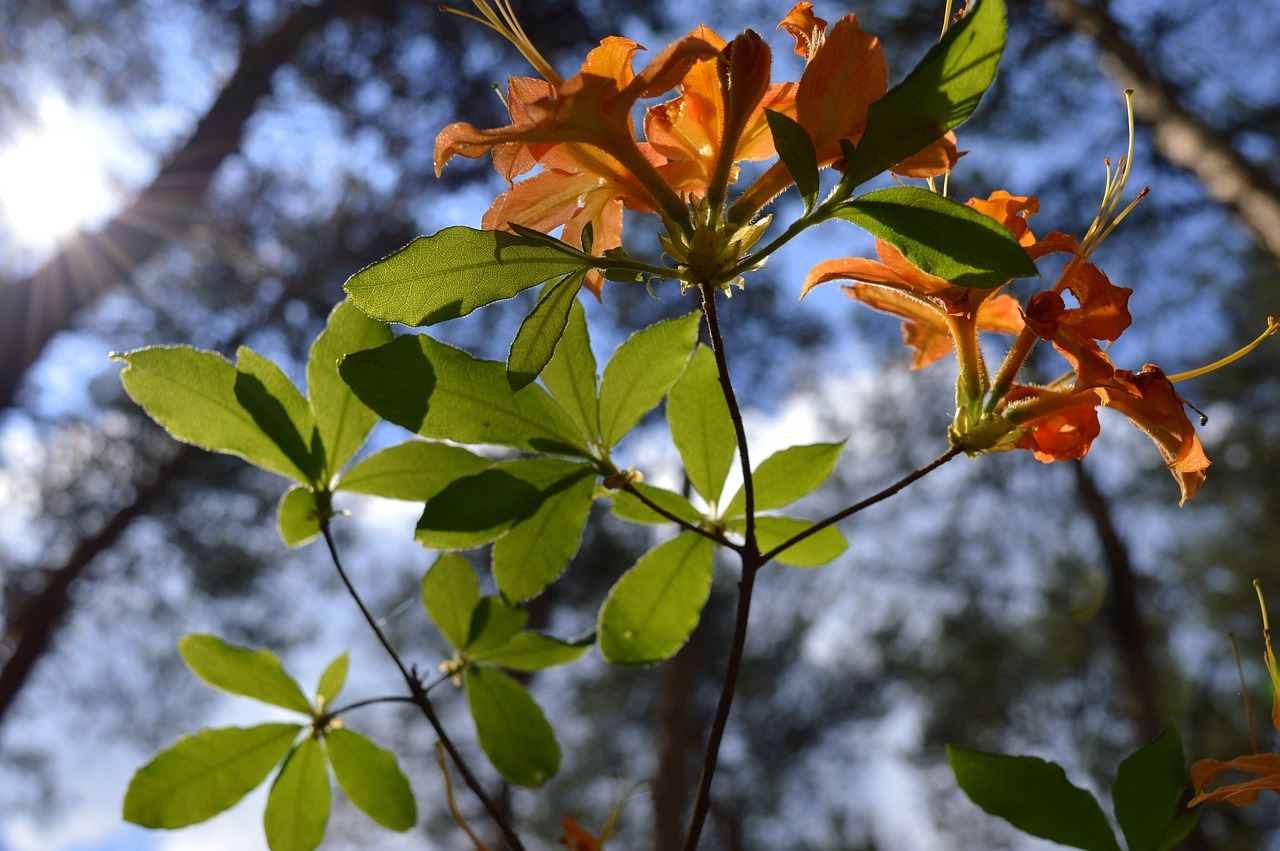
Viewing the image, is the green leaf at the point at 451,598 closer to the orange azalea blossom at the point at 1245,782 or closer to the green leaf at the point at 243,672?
the green leaf at the point at 243,672

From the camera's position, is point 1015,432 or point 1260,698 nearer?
point 1015,432

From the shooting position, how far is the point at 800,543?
0.64 metres

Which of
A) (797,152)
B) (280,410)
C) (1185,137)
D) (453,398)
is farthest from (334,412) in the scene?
(1185,137)

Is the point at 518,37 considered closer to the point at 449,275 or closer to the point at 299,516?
the point at 449,275

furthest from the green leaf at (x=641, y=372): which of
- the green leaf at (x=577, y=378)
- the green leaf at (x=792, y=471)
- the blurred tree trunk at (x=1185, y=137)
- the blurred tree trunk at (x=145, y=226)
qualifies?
the blurred tree trunk at (x=145, y=226)

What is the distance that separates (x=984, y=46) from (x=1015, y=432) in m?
0.24

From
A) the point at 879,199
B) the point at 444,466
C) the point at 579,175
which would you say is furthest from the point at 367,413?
the point at 879,199

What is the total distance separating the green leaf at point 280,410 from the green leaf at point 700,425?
0.82 feet

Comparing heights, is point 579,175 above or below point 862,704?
below

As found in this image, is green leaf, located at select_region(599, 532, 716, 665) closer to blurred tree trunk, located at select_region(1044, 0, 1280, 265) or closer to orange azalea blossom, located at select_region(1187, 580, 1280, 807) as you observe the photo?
orange azalea blossom, located at select_region(1187, 580, 1280, 807)

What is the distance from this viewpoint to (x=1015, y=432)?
1.75 feet

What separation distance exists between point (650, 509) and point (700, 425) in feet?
0.23

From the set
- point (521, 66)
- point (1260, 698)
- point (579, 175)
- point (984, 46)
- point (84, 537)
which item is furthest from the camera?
point (1260, 698)

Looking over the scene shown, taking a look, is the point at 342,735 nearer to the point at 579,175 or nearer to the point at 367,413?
the point at 367,413
